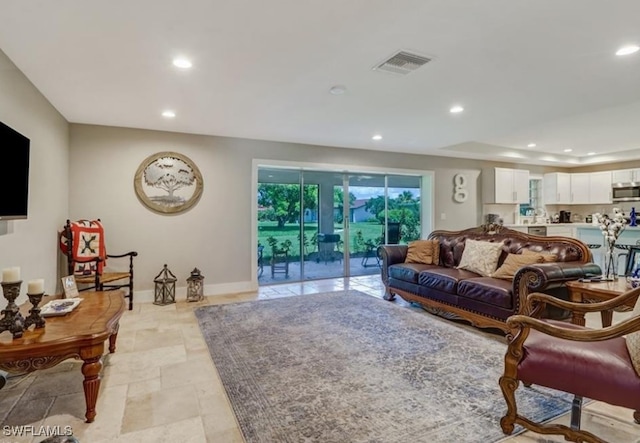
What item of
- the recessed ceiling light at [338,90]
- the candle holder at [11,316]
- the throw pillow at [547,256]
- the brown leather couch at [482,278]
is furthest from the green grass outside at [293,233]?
the candle holder at [11,316]

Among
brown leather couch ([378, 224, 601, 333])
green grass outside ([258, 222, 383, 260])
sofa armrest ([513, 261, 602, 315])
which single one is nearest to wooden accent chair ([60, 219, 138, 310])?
green grass outside ([258, 222, 383, 260])

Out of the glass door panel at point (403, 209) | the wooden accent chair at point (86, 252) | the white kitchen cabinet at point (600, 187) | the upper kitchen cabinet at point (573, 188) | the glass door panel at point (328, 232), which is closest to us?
the wooden accent chair at point (86, 252)

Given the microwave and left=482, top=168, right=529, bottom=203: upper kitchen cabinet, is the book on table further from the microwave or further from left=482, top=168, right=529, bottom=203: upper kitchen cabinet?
the microwave

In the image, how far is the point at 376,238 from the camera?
7.00m

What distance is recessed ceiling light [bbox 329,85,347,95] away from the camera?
3.29 metres

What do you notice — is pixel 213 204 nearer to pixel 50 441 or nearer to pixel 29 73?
pixel 29 73

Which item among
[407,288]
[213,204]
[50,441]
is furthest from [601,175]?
[50,441]

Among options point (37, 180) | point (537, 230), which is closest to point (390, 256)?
point (37, 180)

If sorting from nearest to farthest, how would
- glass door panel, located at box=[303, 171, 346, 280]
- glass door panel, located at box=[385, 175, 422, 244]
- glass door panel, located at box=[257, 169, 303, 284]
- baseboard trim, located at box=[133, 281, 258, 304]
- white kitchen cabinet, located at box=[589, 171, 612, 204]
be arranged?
baseboard trim, located at box=[133, 281, 258, 304], glass door panel, located at box=[257, 169, 303, 284], glass door panel, located at box=[303, 171, 346, 280], glass door panel, located at box=[385, 175, 422, 244], white kitchen cabinet, located at box=[589, 171, 612, 204]

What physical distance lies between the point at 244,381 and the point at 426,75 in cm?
290

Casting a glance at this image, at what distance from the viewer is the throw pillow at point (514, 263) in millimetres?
3510

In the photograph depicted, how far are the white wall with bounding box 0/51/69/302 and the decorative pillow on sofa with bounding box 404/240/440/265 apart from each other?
4.26 meters

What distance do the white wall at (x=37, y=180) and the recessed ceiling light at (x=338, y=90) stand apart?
8.52 feet

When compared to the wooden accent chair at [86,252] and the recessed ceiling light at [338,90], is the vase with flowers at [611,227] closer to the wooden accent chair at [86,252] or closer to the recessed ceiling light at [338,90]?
the recessed ceiling light at [338,90]
